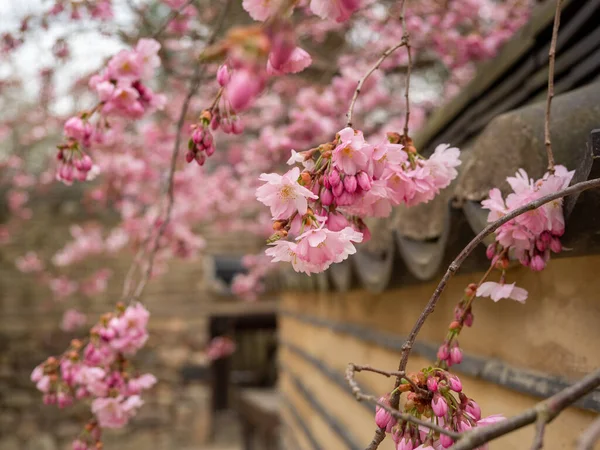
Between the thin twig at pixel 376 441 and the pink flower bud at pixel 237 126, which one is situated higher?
the pink flower bud at pixel 237 126

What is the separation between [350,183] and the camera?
77cm

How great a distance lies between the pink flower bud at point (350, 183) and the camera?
30.3 inches

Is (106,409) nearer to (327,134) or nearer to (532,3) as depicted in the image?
(327,134)

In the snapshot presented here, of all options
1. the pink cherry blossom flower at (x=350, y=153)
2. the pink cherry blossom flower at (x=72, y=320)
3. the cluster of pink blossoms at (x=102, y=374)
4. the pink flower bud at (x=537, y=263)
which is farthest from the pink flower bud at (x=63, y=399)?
the pink cherry blossom flower at (x=72, y=320)

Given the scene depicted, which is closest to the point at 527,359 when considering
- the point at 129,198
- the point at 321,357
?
the point at 321,357

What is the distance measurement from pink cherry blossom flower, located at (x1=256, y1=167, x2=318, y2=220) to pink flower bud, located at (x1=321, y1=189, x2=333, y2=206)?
19 millimetres

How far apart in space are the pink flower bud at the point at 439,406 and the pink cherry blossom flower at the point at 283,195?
0.87 ft

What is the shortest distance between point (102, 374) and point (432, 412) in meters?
0.85

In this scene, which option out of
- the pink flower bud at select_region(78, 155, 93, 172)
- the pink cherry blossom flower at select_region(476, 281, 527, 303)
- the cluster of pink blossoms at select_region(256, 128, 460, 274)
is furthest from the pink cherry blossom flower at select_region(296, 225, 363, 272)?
the pink flower bud at select_region(78, 155, 93, 172)

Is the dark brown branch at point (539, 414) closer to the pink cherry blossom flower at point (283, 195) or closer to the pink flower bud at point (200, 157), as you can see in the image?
the pink cherry blossom flower at point (283, 195)

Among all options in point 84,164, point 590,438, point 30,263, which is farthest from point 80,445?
point 30,263

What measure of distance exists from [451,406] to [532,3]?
246 cm

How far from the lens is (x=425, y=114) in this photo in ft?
11.7

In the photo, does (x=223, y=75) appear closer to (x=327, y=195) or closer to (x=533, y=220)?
(x=327, y=195)
